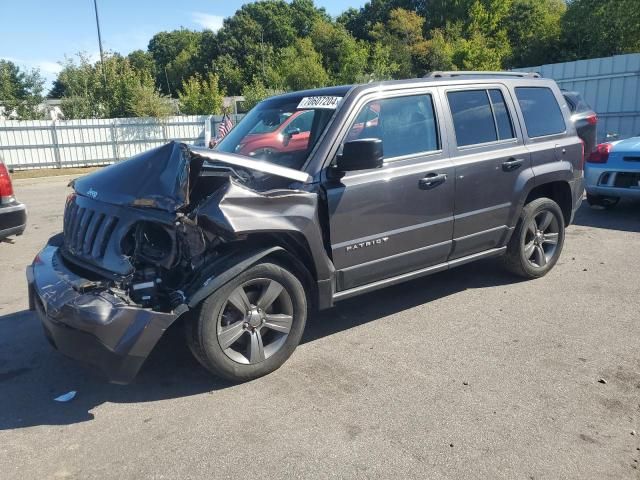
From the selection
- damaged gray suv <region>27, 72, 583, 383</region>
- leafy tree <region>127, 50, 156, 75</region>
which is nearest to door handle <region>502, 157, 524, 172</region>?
damaged gray suv <region>27, 72, 583, 383</region>

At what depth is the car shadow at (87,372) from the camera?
10.9 feet

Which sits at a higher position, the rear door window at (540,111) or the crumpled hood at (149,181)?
the rear door window at (540,111)

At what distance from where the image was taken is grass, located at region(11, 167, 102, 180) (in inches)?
723

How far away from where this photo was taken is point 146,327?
310cm

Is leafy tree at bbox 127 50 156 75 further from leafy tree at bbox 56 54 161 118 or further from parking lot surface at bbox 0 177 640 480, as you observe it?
parking lot surface at bbox 0 177 640 480

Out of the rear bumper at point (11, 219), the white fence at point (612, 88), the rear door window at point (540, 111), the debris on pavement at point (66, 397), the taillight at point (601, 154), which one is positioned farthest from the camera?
the white fence at point (612, 88)

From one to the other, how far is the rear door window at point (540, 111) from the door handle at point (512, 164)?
398 millimetres

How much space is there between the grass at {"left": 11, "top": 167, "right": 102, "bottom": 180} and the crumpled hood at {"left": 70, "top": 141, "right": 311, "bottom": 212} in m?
16.2

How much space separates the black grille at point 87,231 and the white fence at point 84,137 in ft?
50.7

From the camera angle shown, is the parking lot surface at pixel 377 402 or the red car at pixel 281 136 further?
the red car at pixel 281 136

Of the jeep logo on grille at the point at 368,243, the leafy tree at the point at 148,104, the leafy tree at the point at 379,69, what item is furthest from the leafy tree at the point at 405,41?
the jeep logo on grille at the point at 368,243

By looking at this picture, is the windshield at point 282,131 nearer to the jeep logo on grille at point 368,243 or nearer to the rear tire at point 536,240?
the jeep logo on grille at point 368,243

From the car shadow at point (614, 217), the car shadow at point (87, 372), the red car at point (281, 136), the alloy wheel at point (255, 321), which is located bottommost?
the car shadow at point (614, 217)

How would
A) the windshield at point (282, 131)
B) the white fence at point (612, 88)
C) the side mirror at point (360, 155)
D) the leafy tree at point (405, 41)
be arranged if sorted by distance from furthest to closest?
1. the leafy tree at point (405, 41)
2. the white fence at point (612, 88)
3. the windshield at point (282, 131)
4. the side mirror at point (360, 155)
